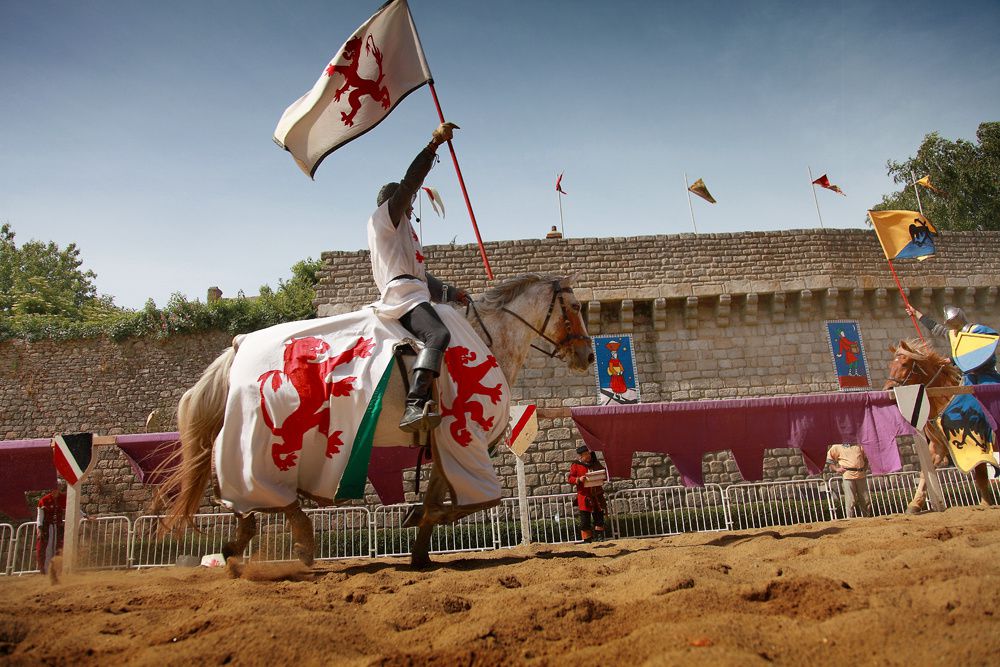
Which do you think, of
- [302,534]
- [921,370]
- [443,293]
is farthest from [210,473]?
[921,370]

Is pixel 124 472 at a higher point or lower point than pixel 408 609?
higher

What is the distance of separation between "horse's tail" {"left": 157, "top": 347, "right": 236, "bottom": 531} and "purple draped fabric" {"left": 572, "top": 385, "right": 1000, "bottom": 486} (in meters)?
4.79

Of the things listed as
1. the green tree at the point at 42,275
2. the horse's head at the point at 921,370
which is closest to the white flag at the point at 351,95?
the horse's head at the point at 921,370

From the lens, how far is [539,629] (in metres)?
2.16

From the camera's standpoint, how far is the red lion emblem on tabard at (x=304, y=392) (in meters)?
4.04

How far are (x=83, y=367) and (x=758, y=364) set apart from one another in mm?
16780

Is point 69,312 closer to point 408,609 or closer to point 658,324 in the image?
point 658,324

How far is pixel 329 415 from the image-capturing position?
4102mm

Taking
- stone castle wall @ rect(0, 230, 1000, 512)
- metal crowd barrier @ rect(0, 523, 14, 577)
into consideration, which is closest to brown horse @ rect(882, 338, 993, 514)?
stone castle wall @ rect(0, 230, 1000, 512)

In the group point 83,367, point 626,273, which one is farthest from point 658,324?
point 83,367

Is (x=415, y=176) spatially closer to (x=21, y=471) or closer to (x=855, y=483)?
(x=21, y=471)

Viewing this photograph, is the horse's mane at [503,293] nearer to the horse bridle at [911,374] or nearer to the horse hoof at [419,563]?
the horse hoof at [419,563]

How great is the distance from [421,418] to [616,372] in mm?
11494

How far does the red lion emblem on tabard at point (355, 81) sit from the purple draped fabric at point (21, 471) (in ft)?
18.9
